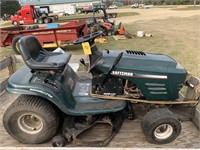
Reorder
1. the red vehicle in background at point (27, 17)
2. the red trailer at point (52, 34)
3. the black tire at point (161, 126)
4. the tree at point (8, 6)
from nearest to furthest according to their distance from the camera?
the black tire at point (161, 126) < the red trailer at point (52, 34) < the red vehicle in background at point (27, 17) < the tree at point (8, 6)

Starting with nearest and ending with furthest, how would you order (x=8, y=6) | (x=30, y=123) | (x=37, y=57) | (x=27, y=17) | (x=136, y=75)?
(x=136, y=75)
(x=30, y=123)
(x=37, y=57)
(x=27, y=17)
(x=8, y=6)

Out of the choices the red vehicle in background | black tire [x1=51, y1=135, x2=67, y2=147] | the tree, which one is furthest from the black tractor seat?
the tree

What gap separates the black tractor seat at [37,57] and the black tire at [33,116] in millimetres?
349

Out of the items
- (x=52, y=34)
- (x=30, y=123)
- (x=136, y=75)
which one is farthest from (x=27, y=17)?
(x=136, y=75)

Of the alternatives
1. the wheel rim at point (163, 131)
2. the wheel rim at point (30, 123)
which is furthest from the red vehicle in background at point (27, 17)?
the wheel rim at point (163, 131)

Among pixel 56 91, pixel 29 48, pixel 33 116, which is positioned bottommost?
pixel 33 116

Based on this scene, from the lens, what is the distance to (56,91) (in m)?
2.41

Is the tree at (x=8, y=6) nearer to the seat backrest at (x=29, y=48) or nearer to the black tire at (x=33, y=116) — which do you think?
the seat backrest at (x=29, y=48)

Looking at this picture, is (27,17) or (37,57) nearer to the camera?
(37,57)

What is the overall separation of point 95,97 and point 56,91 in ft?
1.49

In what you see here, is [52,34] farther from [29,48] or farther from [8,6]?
[8,6]

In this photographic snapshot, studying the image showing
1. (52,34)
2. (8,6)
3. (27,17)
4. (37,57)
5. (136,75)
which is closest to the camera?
(136,75)

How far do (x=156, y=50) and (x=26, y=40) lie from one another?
5.59 m

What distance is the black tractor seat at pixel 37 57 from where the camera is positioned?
2391mm
